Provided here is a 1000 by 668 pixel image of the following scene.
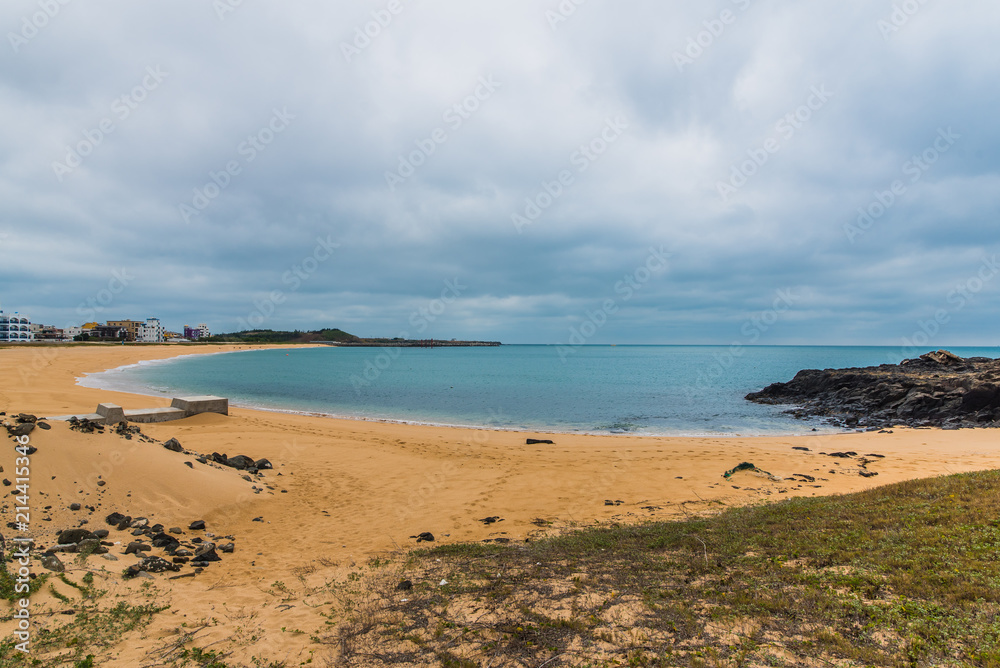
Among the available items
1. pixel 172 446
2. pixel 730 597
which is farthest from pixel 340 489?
pixel 730 597

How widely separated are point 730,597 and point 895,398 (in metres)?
39.9

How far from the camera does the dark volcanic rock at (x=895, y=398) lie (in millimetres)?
29922

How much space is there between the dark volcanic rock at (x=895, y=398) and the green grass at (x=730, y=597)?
28.6m

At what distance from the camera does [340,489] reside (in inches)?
580

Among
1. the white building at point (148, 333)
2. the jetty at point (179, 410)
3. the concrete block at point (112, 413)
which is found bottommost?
the jetty at point (179, 410)

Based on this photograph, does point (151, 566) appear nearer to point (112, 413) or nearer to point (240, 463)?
point (240, 463)

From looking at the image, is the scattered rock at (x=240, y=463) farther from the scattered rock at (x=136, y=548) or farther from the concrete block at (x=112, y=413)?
the scattered rock at (x=136, y=548)

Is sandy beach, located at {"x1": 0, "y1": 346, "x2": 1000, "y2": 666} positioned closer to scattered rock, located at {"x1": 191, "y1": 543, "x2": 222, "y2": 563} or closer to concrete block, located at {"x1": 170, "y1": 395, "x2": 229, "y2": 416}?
scattered rock, located at {"x1": 191, "y1": 543, "x2": 222, "y2": 563}

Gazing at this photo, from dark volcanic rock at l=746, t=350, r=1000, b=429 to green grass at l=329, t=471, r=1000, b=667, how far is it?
94.0ft

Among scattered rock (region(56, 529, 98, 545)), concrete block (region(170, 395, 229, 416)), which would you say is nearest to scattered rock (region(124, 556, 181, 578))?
scattered rock (region(56, 529, 98, 545))

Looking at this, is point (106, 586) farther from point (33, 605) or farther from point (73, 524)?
point (73, 524)

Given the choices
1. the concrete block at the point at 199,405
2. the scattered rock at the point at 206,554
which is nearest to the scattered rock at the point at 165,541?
the scattered rock at the point at 206,554

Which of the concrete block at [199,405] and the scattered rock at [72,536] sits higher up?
the concrete block at [199,405]

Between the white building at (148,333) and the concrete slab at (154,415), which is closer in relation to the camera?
the concrete slab at (154,415)
